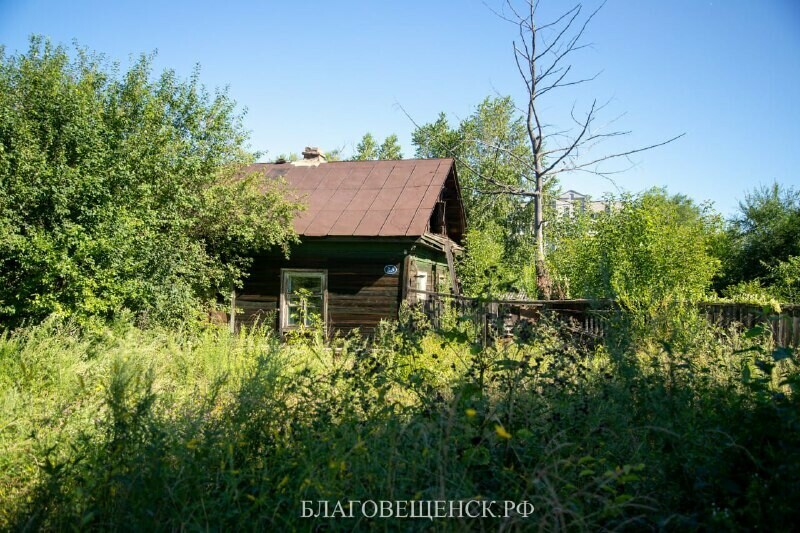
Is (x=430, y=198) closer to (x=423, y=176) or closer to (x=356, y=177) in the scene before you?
(x=423, y=176)

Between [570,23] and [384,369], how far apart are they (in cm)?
1442

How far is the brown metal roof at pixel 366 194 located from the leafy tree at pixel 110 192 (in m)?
1.45

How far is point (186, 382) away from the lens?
614 centimetres

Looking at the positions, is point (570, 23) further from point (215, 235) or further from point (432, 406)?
point (432, 406)

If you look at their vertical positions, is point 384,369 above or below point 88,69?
below

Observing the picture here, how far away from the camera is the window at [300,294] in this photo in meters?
12.2

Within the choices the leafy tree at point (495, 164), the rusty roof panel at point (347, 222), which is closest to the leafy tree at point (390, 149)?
the leafy tree at point (495, 164)

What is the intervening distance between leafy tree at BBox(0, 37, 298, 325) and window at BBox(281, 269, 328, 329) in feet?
4.58

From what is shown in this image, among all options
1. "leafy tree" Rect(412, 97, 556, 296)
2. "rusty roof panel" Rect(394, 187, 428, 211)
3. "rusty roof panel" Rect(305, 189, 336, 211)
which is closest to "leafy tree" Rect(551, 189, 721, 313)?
"rusty roof panel" Rect(394, 187, 428, 211)

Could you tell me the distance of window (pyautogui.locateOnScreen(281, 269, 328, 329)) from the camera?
12.2 m

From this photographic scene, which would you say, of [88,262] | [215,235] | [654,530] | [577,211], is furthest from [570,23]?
[654,530]

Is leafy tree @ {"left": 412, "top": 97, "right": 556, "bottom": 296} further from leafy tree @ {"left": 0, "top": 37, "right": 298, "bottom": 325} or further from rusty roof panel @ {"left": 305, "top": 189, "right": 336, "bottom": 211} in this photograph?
leafy tree @ {"left": 0, "top": 37, "right": 298, "bottom": 325}

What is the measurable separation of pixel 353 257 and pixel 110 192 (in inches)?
195

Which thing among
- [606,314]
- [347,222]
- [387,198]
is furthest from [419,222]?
[606,314]
